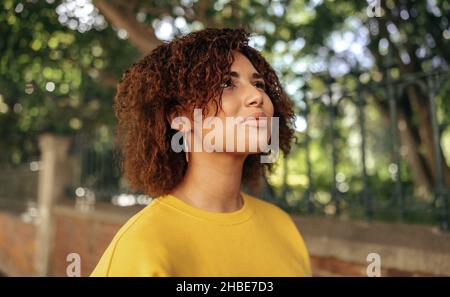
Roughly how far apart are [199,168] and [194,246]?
305 millimetres

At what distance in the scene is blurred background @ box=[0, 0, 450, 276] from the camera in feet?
10.3

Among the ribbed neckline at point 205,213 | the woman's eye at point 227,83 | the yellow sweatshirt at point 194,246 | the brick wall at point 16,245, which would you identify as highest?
the woman's eye at point 227,83

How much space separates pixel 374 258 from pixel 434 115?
1.11 meters

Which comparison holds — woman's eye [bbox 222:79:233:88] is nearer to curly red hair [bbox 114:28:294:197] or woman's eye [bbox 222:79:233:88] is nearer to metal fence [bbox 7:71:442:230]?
curly red hair [bbox 114:28:294:197]

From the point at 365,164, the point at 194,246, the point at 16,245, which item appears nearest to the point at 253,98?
the point at 194,246

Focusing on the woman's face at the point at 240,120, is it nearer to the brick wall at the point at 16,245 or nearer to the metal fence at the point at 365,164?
the metal fence at the point at 365,164

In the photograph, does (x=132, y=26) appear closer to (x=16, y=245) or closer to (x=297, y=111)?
(x=297, y=111)

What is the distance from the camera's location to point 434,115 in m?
3.13

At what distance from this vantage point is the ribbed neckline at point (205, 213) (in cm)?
133

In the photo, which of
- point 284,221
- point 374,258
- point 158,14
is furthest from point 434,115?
point 158,14

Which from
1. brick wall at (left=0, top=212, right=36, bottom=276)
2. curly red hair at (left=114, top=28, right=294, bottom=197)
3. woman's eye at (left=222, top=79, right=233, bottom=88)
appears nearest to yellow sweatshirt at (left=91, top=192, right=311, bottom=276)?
curly red hair at (left=114, top=28, right=294, bottom=197)

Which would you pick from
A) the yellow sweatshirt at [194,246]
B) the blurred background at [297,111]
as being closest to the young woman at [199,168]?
the yellow sweatshirt at [194,246]

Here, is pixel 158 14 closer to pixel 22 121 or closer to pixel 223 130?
pixel 223 130

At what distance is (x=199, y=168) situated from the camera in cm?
146
